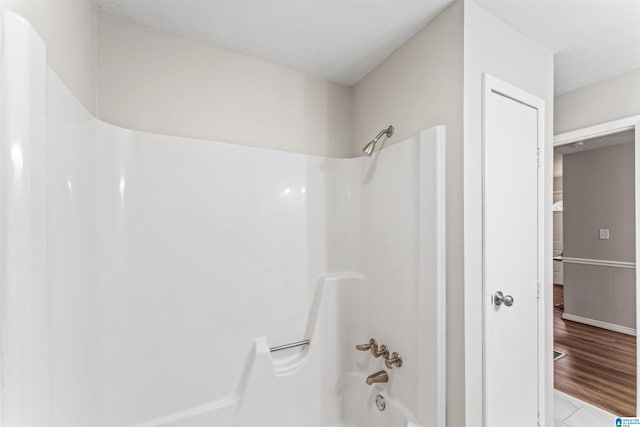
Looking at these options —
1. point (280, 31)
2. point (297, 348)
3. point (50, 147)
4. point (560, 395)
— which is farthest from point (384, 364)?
point (280, 31)

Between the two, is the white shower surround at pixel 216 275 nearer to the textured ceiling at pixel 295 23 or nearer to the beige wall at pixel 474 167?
the beige wall at pixel 474 167

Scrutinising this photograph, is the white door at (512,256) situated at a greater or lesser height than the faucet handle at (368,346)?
greater

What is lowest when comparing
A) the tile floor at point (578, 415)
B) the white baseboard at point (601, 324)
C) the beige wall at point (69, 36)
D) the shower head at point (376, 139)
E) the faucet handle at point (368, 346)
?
the white baseboard at point (601, 324)

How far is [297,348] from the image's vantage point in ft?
5.98

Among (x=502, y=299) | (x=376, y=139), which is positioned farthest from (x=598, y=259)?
(x=376, y=139)

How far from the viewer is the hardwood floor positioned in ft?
7.07

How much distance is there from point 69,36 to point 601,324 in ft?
18.4

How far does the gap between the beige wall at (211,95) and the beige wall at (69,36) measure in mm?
105

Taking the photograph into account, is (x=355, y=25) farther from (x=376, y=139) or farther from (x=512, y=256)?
(x=512, y=256)

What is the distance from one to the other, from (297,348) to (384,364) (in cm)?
53

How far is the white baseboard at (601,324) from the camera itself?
347cm

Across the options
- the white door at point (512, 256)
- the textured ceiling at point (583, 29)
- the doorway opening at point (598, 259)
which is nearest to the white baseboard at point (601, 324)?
the doorway opening at point (598, 259)

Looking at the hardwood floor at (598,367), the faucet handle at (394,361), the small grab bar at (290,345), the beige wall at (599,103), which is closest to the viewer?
the faucet handle at (394,361)

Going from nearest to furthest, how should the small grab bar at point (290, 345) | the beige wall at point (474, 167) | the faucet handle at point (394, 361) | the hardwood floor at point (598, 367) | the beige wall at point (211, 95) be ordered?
1. the beige wall at point (474, 167)
2. the beige wall at point (211, 95)
3. the faucet handle at point (394, 361)
4. the small grab bar at point (290, 345)
5. the hardwood floor at point (598, 367)
